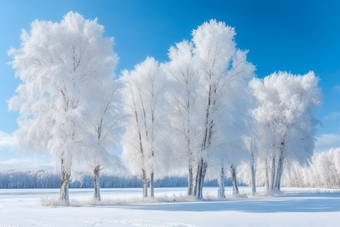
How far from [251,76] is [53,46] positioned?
13.9 metres

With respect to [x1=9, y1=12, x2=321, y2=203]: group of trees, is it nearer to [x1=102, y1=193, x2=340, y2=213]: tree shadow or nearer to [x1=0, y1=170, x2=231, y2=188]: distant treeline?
[x1=102, y1=193, x2=340, y2=213]: tree shadow

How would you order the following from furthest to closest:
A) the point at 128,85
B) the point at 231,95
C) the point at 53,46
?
the point at 128,85
the point at 231,95
the point at 53,46

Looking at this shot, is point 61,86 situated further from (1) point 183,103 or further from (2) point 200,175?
(2) point 200,175

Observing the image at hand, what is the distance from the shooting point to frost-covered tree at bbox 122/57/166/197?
20.4 m

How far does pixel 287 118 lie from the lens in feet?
92.9

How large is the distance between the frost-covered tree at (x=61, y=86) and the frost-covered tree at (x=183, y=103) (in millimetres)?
6092

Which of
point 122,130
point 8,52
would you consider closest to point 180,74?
point 122,130

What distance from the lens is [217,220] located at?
8977 mm

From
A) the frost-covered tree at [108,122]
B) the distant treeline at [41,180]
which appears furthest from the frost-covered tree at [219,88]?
the distant treeline at [41,180]

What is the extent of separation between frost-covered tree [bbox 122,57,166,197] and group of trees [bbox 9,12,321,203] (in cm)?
8

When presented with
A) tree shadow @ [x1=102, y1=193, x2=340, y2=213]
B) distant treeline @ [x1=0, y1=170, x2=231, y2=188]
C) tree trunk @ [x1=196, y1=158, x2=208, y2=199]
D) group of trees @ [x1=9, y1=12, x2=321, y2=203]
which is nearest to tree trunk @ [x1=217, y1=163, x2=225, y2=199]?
group of trees @ [x1=9, y1=12, x2=321, y2=203]

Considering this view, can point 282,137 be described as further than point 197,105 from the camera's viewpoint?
Yes

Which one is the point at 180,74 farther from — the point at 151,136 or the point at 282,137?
the point at 282,137

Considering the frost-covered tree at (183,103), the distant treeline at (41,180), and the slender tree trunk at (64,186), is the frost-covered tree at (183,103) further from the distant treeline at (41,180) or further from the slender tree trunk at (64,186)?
the distant treeline at (41,180)
